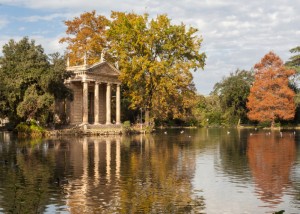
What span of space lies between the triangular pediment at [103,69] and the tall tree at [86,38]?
22.1 feet

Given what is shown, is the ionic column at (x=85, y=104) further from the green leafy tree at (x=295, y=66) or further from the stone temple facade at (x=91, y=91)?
the green leafy tree at (x=295, y=66)

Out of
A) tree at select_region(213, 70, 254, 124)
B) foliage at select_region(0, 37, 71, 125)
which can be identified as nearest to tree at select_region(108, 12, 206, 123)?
foliage at select_region(0, 37, 71, 125)

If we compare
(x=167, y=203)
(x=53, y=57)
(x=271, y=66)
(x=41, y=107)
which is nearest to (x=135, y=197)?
(x=167, y=203)

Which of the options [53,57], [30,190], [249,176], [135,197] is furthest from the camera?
[53,57]

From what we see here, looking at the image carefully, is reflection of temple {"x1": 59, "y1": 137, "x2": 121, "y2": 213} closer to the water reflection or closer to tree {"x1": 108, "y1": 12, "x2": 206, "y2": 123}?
the water reflection

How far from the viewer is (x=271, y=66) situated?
71.1 m

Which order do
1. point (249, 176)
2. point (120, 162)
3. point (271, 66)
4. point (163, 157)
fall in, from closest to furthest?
point (249, 176) < point (120, 162) < point (163, 157) < point (271, 66)

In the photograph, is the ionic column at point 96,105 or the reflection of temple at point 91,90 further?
the ionic column at point 96,105

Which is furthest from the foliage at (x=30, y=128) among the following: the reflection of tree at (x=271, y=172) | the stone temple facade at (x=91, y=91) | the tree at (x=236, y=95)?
the tree at (x=236, y=95)

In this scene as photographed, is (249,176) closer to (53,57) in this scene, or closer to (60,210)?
(60,210)

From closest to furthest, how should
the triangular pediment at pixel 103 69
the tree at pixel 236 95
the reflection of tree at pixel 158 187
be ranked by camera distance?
the reflection of tree at pixel 158 187 < the triangular pediment at pixel 103 69 < the tree at pixel 236 95

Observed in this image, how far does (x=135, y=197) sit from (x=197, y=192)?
2.27m

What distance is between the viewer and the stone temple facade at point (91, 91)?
2127 inches

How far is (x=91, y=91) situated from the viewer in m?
59.8
